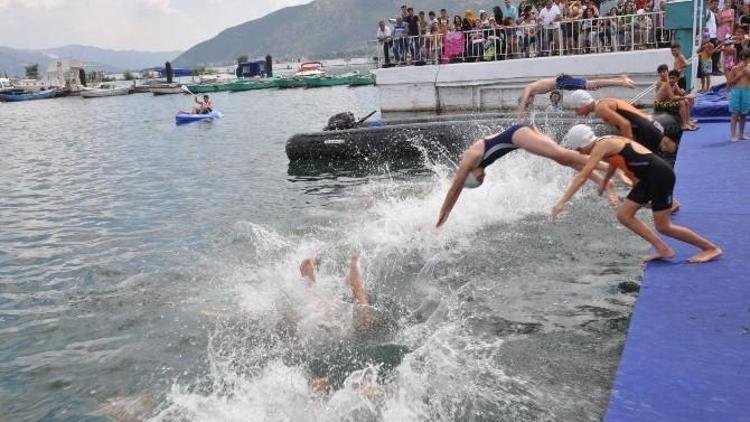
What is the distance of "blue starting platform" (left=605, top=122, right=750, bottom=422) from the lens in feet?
12.6

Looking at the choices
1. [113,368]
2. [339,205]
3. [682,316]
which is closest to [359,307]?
[113,368]

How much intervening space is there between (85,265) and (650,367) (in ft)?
27.6

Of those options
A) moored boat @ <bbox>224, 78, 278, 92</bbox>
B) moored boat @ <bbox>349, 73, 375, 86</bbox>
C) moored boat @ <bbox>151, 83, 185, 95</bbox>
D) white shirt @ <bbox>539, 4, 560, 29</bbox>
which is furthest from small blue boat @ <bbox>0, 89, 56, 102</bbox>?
white shirt @ <bbox>539, 4, 560, 29</bbox>

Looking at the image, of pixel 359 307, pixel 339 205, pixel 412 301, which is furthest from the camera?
pixel 339 205

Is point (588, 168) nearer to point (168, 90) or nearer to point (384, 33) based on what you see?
point (384, 33)

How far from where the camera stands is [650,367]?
4309 millimetres

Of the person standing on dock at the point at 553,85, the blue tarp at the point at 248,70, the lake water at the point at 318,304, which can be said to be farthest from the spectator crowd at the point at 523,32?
the blue tarp at the point at 248,70

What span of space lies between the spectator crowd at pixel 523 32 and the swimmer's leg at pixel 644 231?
15840 millimetres

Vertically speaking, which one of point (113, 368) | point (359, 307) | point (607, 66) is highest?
point (607, 66)

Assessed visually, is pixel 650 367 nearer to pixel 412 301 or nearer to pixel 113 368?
pixel 412 301

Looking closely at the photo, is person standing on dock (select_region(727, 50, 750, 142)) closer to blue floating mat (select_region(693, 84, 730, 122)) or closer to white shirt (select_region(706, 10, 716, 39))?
blue floating mat (select_region(693, 84, 730, 122))

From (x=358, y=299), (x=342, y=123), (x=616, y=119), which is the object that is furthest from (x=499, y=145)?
(x=342, y=123)

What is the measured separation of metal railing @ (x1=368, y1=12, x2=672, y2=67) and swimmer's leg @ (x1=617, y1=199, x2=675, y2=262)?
15.8m

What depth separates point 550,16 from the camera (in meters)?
21.3
